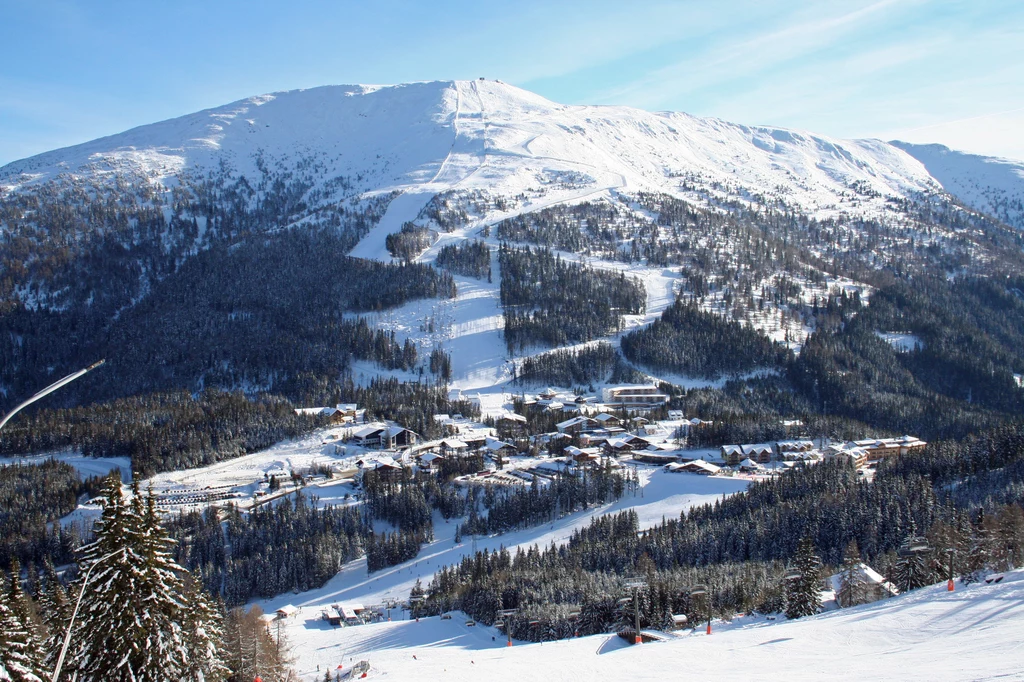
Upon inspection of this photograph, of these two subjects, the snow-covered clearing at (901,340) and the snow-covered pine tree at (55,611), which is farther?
the snow-covered clearing at (901,340)

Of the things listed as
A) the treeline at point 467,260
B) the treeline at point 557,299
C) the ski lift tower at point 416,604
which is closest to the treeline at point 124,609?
the ski lift tower at point 416,604

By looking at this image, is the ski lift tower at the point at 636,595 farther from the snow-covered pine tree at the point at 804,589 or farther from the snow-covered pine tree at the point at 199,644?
the snow-covered pine tree at the point at 199,644

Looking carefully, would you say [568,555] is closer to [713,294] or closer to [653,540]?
[653,540]

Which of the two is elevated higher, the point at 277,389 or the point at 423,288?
the point at 423,288

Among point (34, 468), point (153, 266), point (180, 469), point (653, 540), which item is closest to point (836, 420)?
point (653, 540)

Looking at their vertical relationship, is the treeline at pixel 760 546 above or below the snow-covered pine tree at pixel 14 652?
below

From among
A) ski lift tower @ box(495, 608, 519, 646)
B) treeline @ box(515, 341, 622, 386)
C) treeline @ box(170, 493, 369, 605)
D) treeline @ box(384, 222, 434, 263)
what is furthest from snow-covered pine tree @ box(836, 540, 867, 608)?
treeline @ box(384, 222, 434, 263)

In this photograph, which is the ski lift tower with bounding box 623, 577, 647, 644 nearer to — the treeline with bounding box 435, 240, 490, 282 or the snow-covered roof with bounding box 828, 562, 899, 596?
the snow-covered roof with bounding box 828, 562, 899, 596
